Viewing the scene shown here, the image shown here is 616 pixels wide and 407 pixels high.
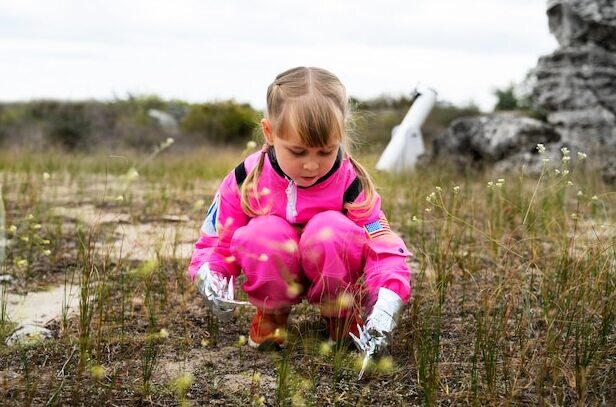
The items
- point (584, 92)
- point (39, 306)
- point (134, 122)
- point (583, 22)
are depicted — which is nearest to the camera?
point (39, 306)

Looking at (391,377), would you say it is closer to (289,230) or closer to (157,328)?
(289,230)

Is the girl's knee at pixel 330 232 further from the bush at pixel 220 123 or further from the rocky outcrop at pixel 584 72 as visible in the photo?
the bush at pixel 220 123

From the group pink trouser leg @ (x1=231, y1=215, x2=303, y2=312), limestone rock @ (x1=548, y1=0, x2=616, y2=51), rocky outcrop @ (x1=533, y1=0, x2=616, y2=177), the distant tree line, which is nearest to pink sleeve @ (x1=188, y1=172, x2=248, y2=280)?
pink trouser leg @ (x1=231, y1=215, x2=303, y2=312)

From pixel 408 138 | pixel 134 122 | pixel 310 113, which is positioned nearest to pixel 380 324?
pixel 310 113

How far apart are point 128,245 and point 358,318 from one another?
199cm

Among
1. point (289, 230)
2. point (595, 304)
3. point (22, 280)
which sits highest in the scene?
point (289, 230)

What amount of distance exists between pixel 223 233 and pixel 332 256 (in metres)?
0.45

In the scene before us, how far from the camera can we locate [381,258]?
8.10 ft

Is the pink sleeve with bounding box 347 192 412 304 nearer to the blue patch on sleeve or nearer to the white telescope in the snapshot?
the blue patch on sleeve

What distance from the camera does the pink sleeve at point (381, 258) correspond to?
2393 millimetres

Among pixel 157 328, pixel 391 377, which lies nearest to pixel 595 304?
pixel 391 377

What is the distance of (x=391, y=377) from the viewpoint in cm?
221

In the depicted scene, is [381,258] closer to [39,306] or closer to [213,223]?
[213,223]

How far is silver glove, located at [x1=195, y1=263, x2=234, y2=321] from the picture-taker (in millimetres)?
2389
